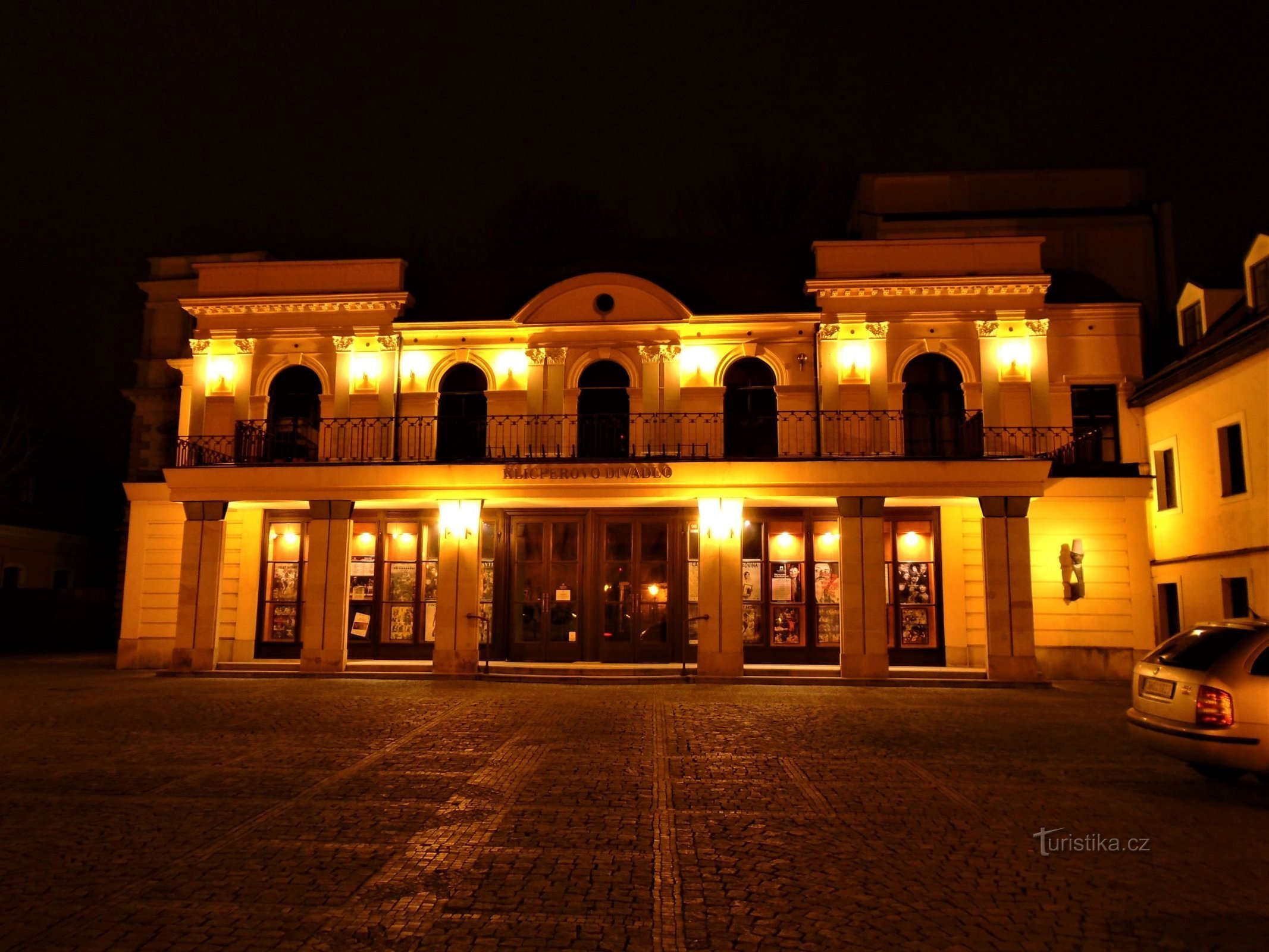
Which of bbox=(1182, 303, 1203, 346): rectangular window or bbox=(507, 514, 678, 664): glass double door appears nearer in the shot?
bbox=(1182, 303, 1203, 346): rectangular window

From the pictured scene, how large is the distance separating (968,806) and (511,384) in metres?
13.6

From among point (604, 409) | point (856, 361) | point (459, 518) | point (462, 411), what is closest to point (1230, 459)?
point (856, 361)

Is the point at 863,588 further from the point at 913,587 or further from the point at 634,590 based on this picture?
the point at 634,590

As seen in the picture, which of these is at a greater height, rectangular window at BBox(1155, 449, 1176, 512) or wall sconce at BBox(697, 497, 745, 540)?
rectangular window at BBox(1155, 449, 1176, 512)

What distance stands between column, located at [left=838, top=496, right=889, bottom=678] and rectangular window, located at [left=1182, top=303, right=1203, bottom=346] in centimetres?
731

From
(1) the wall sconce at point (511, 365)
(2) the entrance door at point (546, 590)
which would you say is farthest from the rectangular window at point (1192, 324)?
(1) the wall sconce at point (511, 365)

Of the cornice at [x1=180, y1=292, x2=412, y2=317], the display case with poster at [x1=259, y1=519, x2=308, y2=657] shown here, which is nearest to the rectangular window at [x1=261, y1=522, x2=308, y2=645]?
the display case with poster at [x1=259, y1=519, x2=308, y2=657]

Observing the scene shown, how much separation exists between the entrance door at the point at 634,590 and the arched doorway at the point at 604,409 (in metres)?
1.46

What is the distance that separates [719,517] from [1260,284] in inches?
403

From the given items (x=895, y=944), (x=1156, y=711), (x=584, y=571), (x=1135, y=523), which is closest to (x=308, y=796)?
(x=895, y=944)

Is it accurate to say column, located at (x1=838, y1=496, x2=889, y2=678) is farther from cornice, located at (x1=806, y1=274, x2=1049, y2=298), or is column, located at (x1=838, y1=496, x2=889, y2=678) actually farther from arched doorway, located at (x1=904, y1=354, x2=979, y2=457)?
cornice, located at (x1=806, y1=274, x2=1049, y2=298)

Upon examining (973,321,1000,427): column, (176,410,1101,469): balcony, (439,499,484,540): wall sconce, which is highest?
(973,321,1000,427): column

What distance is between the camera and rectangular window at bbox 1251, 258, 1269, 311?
1622 centimetres

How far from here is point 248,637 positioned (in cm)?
2006
